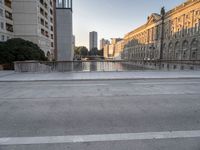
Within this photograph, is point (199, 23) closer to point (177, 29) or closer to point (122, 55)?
point (177, 29)

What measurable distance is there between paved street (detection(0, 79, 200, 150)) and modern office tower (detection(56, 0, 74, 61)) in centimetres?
4822

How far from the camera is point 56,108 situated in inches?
222

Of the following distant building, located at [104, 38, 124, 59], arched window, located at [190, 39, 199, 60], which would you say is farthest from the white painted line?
distant building, located at [104, 38, 124, 59]

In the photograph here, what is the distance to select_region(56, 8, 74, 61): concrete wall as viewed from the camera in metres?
51.6

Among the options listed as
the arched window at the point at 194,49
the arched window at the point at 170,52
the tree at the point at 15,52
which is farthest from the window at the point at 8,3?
the arched window at the point at 170,52

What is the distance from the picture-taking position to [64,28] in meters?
53.3

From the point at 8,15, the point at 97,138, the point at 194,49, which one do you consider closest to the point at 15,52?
the point at 8,15

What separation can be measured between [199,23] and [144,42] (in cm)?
4172

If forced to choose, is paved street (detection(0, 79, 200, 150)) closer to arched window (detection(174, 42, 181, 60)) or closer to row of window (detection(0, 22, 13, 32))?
row of window (detection(0, 22, 13, 32))

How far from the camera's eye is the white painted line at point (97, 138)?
11.3ft

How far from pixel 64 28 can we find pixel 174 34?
42.9 meters

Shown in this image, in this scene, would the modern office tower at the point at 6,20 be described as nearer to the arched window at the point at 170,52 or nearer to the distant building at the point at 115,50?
the arched window at the point at 170,52

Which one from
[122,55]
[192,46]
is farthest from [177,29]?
[122,55]

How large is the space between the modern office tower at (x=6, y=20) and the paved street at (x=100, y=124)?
31.3m
